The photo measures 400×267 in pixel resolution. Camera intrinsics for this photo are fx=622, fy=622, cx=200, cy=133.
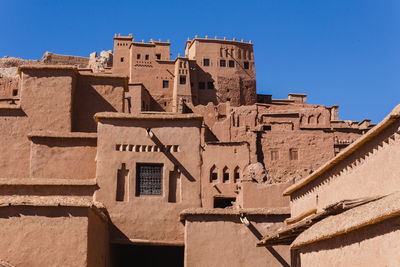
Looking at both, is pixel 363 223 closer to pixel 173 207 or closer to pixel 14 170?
pixel 173 207

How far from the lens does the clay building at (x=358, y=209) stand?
903cm

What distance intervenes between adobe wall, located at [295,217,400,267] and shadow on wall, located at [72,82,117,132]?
10.7 meters

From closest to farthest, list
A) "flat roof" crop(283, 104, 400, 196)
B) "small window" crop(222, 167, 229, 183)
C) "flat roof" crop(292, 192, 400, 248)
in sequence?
"flat roof" crop(292, 192, 400, 248), "flat roof" crop(283, 104, 400, 196), "small window" crop(222, 167, 229, 183)

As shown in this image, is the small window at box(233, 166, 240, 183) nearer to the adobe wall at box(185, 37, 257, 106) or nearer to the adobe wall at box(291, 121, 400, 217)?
the adobe wall at box(185, 37, 257, 106)

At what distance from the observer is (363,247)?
9.58 meters

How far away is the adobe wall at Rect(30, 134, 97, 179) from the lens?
18.3 metres

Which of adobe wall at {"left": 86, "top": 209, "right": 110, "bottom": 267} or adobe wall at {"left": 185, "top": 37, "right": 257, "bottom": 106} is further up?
adobe wall at {"left": 185, "top": 37, "right": 257, "bottom": 106}

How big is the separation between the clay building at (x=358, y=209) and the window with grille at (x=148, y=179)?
12.5ft

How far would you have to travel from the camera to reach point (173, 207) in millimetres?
17438

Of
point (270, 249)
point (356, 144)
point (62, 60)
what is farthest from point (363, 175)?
point (62, 60)

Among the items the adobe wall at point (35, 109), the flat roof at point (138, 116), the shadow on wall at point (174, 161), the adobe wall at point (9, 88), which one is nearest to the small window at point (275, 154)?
the adobe wall at point (9, 88)

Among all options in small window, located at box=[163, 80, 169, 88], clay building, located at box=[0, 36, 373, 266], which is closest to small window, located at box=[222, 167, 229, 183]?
clay building, located at box=[0, 36, 373, 266]

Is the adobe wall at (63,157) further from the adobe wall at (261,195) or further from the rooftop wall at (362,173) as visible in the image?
the adobe wall at (261,195)

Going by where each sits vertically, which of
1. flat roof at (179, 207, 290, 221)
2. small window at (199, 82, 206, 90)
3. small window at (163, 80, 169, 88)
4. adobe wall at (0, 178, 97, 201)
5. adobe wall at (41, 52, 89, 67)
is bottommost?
flat roof at (179, 207, 290, 221)
